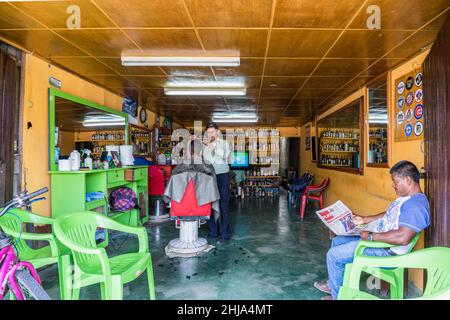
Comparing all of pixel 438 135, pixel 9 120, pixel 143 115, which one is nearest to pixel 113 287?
pixel 9 120

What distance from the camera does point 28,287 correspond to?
155 cm

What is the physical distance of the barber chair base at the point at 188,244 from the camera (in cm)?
339

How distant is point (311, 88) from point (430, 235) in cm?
289

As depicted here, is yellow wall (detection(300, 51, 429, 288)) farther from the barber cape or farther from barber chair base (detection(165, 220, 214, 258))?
barber chair base (detection(165, 220, 214, 258))

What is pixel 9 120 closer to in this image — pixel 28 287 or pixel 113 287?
pixel 28 287

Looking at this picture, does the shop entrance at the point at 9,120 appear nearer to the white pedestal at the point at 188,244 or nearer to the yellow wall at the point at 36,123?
the yellow wall at the point at 36,123

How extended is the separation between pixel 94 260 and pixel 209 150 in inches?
88.0

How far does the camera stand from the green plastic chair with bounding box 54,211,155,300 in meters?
1.72

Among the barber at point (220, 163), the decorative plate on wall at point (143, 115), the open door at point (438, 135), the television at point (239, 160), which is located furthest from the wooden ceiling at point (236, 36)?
the television at point (239, 160)

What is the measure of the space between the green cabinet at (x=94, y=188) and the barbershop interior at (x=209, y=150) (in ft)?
0.06

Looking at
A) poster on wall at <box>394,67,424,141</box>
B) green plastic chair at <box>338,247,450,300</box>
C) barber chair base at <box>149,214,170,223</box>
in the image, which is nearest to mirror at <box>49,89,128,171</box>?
barber chair base at <box>149,214,170,223</box>

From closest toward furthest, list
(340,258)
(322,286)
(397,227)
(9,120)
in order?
(397,227) < (340,258) < (322,286) < (9,120)

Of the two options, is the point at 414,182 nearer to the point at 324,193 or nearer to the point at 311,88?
the point at 311,88

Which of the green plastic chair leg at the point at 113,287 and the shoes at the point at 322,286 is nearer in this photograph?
the green plastic chair leg at the point at 113,287
